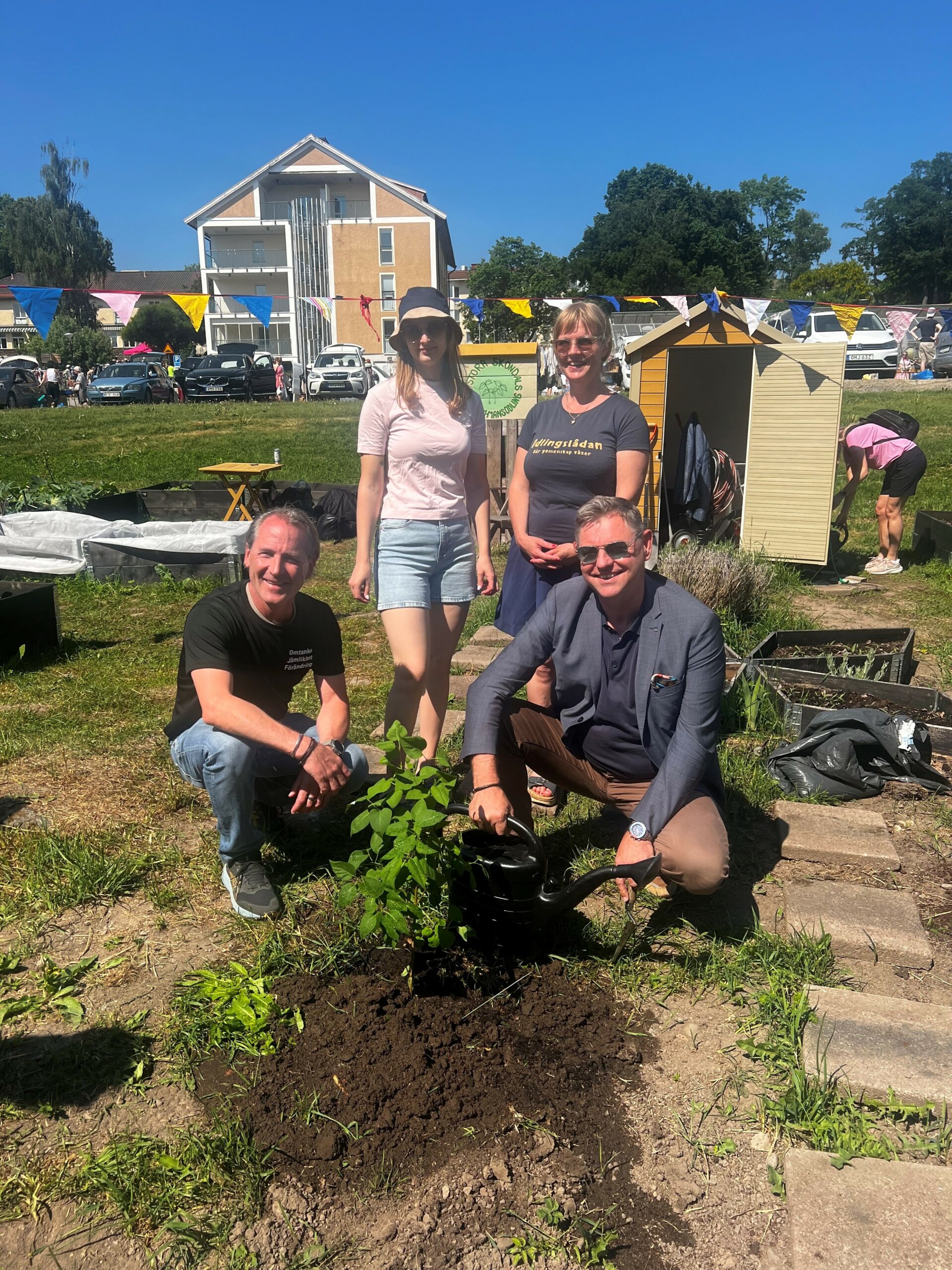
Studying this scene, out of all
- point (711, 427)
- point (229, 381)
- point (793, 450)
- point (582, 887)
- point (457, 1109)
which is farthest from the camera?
point (229, 381)

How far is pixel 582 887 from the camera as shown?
2.41 metres

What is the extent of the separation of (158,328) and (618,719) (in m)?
65.2

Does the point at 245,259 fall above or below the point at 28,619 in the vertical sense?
above

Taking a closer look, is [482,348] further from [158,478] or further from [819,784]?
[819,784]

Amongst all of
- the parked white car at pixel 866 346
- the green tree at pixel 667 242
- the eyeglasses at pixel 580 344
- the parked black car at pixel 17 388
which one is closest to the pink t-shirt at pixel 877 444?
the eyeglasses at pixel 580 344

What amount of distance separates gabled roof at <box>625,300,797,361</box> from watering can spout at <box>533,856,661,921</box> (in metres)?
6.17

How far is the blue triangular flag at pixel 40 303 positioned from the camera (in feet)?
31.9

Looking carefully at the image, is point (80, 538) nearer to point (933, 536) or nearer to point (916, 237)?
point (933, 536)

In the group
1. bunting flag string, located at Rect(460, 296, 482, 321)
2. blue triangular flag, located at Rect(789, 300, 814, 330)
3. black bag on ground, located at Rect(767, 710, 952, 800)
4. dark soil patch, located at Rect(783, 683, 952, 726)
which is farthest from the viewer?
bunting flag string, located at Rect(460, 296, 482, 321)

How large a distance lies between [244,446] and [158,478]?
2.81 meters

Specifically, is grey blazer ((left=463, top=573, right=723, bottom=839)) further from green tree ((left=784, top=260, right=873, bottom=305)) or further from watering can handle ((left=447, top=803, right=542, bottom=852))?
green tree ((left=784, top=260, right=873, bottom=305))

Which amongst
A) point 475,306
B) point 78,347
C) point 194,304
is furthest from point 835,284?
point 194,304

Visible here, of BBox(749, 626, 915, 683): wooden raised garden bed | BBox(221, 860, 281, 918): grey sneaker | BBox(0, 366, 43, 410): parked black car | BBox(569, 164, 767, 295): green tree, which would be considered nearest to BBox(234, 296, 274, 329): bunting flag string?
BBox(749, 626, 915, 683): wooden raised garden bed

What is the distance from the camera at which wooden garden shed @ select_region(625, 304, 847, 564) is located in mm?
7656
